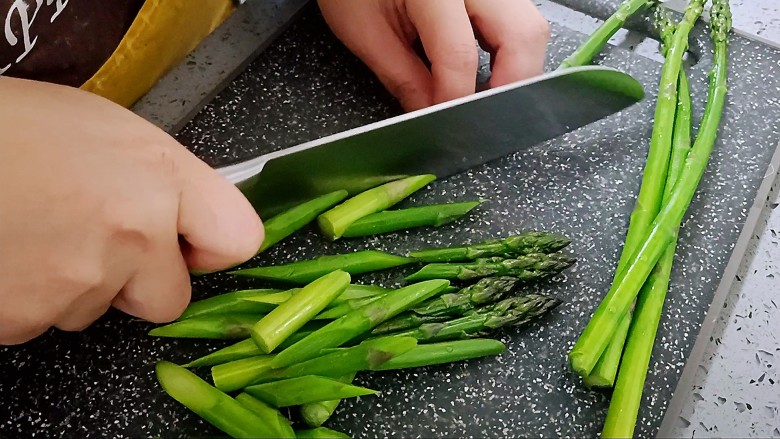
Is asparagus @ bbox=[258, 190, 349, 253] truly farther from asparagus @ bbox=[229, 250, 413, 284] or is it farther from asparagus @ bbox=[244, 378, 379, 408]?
asparagus @ bbox=[244, 378, 379, 408]

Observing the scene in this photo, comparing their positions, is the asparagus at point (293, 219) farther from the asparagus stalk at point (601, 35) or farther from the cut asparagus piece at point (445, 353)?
the asparagus stalk at point (601, 35)

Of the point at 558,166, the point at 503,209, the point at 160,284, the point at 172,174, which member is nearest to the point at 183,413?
the point at 160,284

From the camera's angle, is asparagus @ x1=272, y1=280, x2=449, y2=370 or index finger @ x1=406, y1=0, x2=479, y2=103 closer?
asparagus @ x1=272, y1=280, x2=449, y2=370

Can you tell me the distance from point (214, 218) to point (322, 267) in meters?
0.17

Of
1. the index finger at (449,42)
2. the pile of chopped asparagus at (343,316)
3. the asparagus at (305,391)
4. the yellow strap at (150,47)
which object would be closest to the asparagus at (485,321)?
the pile of chopped asparagus at (343,316)

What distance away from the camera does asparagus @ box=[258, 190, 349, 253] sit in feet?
3.05

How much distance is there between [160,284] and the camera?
30.8 inches

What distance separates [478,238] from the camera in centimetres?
97

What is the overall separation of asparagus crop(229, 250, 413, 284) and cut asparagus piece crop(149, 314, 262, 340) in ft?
0.21

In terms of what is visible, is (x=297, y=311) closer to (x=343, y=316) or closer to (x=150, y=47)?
(x=343, y=316)

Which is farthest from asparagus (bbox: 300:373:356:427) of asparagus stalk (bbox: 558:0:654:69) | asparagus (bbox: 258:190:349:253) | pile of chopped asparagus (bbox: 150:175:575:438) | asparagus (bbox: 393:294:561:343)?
asparagus stalk (bbox: 558:0:654:69)

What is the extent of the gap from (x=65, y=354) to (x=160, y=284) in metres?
0.17

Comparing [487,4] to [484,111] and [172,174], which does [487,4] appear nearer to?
[484,111]

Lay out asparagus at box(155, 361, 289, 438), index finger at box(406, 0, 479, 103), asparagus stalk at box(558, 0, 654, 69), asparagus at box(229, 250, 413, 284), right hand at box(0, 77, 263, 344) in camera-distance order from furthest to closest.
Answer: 1. asparagus stalk at box(558, 0, 654, 69)
2. index finger at box(406, 0, 479, 103)
3. asparagus at box(229, 250, 413, 284)
4. asparagus at box(155, 361, 289, 438)
5. right hand at box(0, 77, 263, 344)
